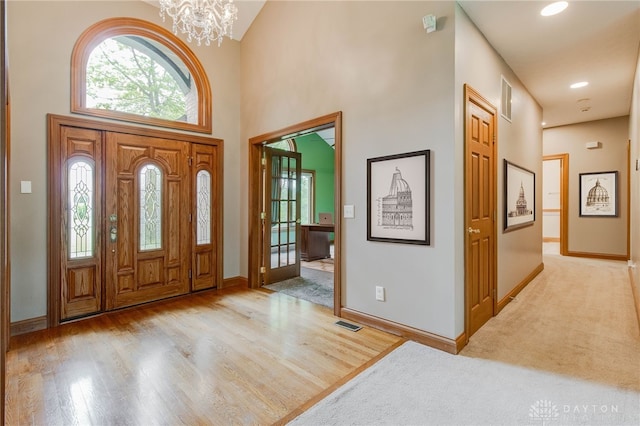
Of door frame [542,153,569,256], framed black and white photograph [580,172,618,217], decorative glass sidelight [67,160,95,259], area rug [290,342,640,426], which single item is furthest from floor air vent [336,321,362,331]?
framed black and white photograph [580,172,618,217]

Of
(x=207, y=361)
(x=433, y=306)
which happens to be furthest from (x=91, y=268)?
(x=433, y=306)

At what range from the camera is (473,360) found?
2.47 metres

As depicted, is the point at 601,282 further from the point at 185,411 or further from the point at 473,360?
the point at 185,411

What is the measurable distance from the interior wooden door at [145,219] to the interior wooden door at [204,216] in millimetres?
109

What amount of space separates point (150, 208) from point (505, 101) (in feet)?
14.5

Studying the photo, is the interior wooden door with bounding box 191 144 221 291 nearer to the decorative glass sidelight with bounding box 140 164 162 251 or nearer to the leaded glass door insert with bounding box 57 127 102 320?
the decorative glass sidelight with bounding box 140 164 162 251

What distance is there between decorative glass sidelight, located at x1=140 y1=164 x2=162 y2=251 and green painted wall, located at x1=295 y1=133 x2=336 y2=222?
514 cm

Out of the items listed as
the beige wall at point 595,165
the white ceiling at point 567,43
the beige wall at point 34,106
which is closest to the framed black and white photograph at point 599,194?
the beige wall at point 595,165

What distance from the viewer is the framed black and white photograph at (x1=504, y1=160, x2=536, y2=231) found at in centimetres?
371

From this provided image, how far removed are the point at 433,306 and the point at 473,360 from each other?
0.48 m

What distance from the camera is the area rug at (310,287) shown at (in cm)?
410

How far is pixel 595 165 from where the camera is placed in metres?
6.61

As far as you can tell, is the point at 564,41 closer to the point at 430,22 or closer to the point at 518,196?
the point at 430,22

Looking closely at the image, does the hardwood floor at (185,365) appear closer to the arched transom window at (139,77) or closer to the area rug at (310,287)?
the area rug at (310,287)
